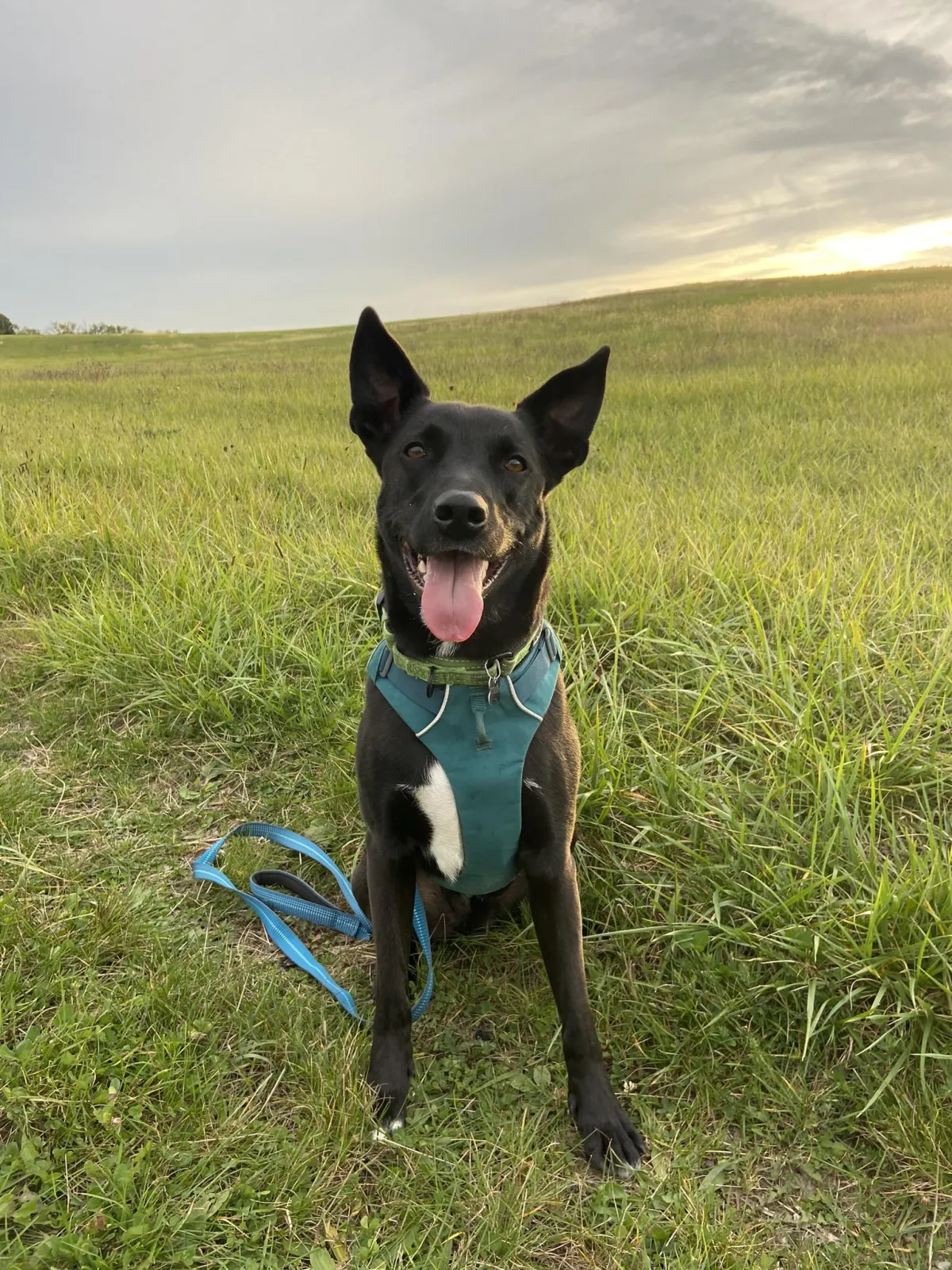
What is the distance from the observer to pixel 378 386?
7.64 feet

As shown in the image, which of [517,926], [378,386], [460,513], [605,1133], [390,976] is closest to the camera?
[460,513]

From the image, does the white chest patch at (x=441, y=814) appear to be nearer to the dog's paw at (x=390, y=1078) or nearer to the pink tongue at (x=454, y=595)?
the pink tongue at (x=454, y=595)

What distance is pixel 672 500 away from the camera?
548 cm

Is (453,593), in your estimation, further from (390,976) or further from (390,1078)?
(390,1078)

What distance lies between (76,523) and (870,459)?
6701 mm

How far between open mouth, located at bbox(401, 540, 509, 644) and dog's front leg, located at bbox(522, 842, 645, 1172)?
680 millimetres

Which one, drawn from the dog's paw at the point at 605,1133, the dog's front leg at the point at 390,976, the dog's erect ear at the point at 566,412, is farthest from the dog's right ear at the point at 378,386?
the dog's paw at the point at 605,1133

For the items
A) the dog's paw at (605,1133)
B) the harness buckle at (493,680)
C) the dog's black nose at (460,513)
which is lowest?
the dog's paw at (605,1133)

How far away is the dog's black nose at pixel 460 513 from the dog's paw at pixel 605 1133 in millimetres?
1518

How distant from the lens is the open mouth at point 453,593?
192 centimetres

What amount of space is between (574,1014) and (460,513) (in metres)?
1.37

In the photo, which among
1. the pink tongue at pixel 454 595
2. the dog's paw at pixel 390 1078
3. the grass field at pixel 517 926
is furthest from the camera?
the dog's paw at pixel 390 1078

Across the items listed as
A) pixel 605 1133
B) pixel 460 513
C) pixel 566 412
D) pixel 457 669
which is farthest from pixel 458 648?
pixel 605 1133

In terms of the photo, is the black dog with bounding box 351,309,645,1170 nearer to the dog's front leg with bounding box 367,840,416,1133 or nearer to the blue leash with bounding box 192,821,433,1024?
the dog's front leg with bounding box 367,840,416,1133
